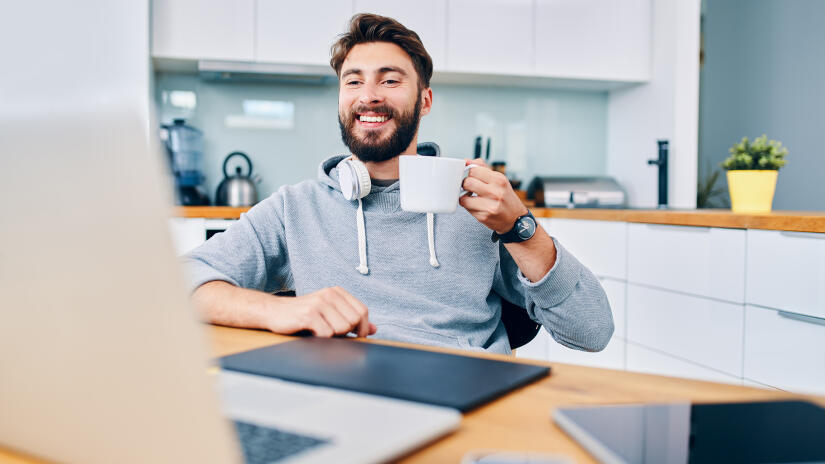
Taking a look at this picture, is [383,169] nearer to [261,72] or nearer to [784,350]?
[784,350]

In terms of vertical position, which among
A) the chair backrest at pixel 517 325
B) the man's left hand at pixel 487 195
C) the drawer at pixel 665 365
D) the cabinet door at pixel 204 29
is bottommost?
the drawer at pixel 665 365

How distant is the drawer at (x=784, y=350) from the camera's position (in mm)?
1745

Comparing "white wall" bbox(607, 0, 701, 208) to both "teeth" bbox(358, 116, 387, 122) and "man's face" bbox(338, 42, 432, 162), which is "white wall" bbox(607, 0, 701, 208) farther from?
"teeth" bbox(358, 116, 387, 122)

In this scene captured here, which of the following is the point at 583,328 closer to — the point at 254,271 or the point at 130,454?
the point at 254,271

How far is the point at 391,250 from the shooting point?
127cm

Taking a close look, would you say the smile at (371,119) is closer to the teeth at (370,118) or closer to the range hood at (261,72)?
the teeth at (370,118)

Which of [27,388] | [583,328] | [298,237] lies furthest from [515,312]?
[27,388]

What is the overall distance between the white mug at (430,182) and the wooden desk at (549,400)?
0.27 meters

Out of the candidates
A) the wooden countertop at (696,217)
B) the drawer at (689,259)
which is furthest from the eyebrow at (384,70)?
the drawer at (689,259)

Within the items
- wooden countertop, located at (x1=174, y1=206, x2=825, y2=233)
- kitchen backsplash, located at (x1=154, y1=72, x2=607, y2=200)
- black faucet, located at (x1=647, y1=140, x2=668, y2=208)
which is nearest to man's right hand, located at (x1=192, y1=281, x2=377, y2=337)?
wooden countertop, located at (x1=174, y1=206, x2=825, y2=233)

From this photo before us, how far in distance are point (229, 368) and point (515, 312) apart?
796 millimetres

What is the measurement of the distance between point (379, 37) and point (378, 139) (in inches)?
10.1

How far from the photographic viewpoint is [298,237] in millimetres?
1321

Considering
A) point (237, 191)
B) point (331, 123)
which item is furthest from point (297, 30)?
point (237, 191)
